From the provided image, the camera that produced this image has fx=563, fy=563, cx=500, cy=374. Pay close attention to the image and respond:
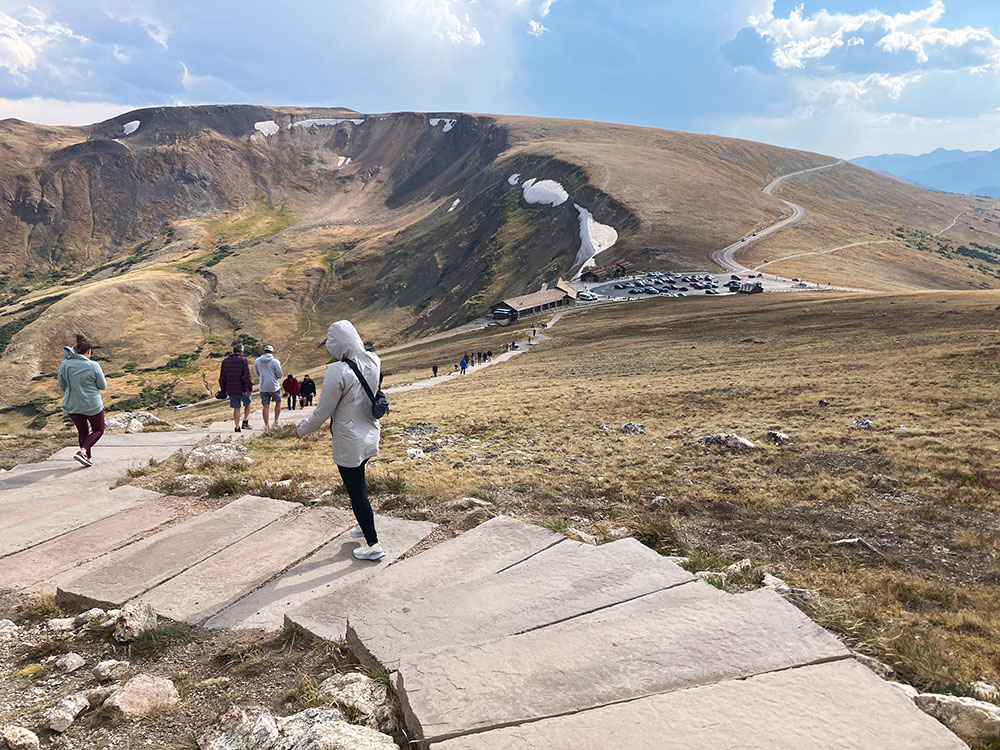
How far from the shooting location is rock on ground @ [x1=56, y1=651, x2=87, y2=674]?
399cm

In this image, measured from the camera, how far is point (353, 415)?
225 inches

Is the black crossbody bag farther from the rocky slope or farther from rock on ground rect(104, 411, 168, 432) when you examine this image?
the rocky slope

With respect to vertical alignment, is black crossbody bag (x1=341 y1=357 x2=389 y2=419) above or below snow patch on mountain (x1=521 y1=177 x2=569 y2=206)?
below

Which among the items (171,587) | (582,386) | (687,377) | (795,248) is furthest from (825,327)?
(795,248)

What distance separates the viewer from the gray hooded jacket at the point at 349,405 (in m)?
5.66

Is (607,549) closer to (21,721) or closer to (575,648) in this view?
(575,648)

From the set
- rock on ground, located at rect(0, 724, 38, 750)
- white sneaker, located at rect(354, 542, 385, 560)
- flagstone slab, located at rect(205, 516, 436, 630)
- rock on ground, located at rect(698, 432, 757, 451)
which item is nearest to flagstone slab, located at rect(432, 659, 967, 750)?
rock on ground, located at rect(0, 724, 38, 750)

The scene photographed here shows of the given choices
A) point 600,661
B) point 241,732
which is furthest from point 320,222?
point 600,661

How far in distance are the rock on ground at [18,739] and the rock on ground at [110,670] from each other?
27.9 inches

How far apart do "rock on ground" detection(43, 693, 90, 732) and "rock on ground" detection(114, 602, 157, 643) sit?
2.31 feet

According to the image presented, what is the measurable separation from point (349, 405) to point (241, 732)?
3.13 m

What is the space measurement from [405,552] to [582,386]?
17.1 meters

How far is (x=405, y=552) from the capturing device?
19.6 ft

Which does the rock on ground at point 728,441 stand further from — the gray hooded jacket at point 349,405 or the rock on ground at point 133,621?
the rock on ground at point 133,621
